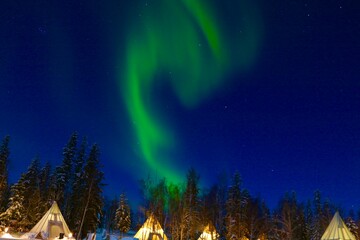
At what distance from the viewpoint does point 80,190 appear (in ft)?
148

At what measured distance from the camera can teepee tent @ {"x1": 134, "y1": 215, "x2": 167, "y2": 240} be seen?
41.2 m

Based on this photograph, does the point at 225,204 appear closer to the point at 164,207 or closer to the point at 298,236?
the point at 164,207

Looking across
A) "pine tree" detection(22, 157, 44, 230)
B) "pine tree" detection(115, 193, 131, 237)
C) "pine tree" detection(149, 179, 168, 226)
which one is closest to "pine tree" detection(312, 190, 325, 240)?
"pine tree" detection(149, 179, 168, 226)

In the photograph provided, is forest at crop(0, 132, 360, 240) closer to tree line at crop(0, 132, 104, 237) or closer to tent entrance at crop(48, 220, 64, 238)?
tree line at crop(0, 132, 104, 237)

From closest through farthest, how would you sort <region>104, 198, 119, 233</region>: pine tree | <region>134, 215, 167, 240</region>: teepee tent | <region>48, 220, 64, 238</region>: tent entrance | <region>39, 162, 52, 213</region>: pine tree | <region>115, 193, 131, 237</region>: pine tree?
<region>48, 220, 64, 238</region>: tent entrance
<region>134, 215, 167, 240</region>: teepee tent
<region>39, 162, 52, 213</region>: pine tree
<region>115, 193, 131, 237</region>: pine tree
<region>104, 198, 119, 233</region>: pine tree

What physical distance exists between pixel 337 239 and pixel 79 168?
31.7 m

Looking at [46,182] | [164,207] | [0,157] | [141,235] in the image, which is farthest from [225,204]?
[0,157]

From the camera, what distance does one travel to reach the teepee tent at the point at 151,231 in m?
41.2

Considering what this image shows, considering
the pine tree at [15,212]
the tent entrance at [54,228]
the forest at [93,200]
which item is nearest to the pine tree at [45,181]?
the forest at [93,200]

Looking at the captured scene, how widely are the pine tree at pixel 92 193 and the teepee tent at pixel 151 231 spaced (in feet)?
21.3

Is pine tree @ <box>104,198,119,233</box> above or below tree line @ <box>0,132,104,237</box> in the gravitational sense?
above

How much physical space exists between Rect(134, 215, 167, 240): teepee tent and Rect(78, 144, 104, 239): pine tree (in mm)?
6480

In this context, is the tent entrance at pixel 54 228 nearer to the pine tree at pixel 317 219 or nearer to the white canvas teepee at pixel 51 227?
the white canvas teepee at pixel 51 227

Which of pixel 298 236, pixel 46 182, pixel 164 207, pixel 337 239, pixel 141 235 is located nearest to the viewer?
pixel 337 239
